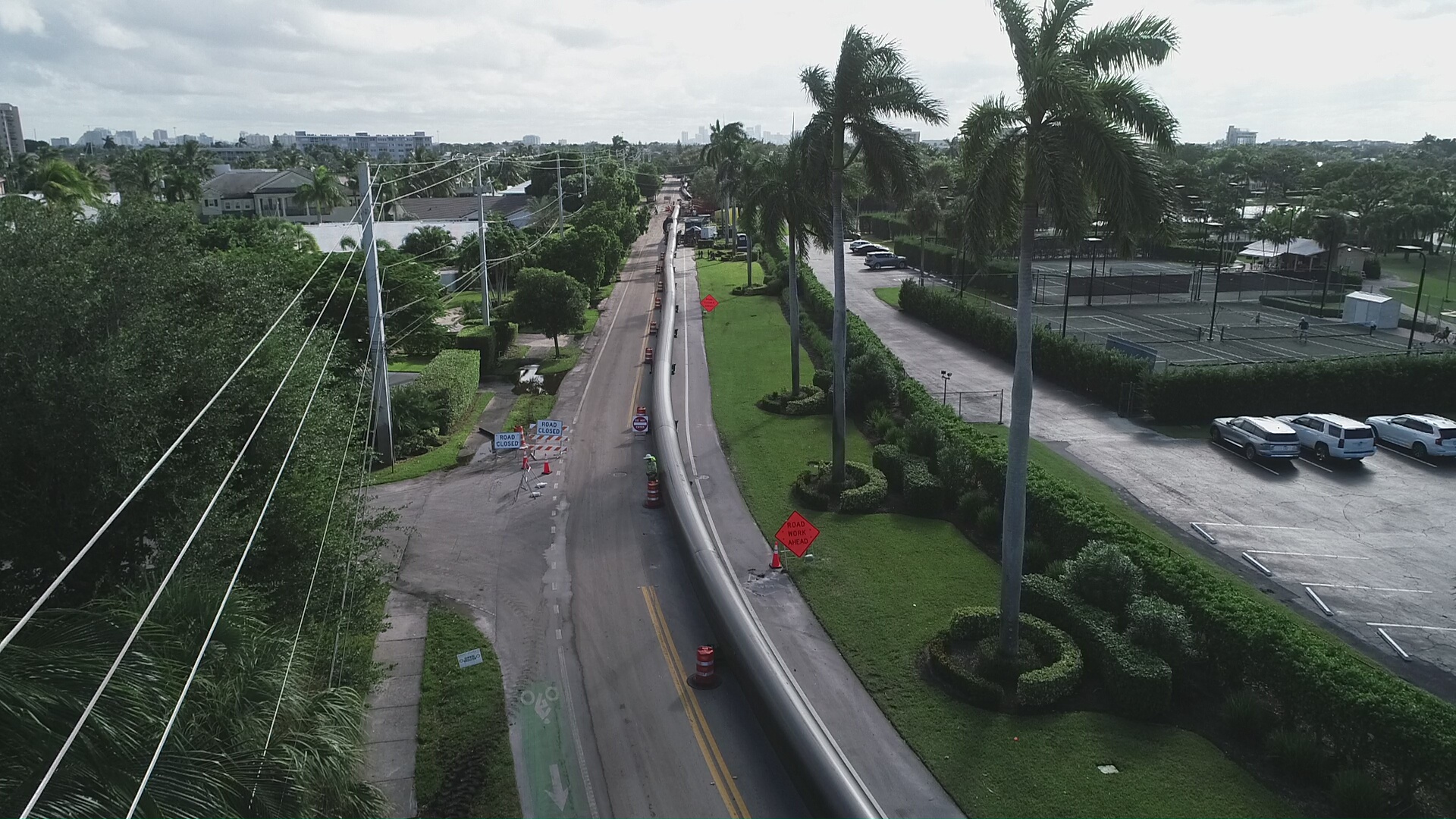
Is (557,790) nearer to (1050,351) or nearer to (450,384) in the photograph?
(450,384)

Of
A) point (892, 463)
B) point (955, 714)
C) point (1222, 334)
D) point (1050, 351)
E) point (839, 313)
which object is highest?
point (839, 313)

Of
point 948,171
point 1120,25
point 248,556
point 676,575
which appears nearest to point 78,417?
point 248,556

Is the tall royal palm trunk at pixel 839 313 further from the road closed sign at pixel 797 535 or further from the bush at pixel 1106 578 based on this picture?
the bush at pixel 1106 578

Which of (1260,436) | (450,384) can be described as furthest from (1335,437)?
(450,384)

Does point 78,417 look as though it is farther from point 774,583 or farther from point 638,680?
point 774,583

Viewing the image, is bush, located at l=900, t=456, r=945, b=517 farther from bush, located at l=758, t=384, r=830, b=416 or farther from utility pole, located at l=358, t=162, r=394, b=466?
utility pole, located at l=358, t=162, r=394, b=466
